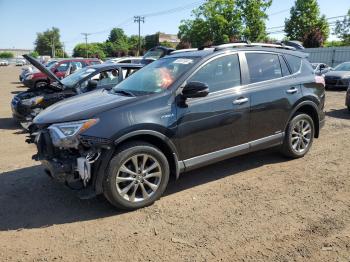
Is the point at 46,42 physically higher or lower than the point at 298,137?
higher

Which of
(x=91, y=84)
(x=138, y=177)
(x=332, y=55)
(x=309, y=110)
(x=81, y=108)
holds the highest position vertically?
(x=332, y=55)

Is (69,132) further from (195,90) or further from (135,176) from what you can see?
(195,90)

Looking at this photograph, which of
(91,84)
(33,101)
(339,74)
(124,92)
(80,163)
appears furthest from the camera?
(339,74)

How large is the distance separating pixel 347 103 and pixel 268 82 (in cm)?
570

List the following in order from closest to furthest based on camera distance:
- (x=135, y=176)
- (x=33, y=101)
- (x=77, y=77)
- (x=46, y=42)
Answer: (x=135, y=176) → (x=33, y=101) → (x=77, y=77) → (x=46, y=42)

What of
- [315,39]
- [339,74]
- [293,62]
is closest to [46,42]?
[315,39]

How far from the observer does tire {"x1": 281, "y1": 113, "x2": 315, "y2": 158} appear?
18.3ft

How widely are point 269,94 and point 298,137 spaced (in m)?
1.08

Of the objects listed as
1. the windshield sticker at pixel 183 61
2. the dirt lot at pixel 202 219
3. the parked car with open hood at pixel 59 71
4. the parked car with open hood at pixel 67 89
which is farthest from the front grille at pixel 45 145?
the parked car with open hood at pixel 59 71

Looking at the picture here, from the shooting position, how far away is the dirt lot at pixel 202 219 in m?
3.28

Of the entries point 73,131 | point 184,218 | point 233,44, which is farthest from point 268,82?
point 73,131

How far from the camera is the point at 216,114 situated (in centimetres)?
458

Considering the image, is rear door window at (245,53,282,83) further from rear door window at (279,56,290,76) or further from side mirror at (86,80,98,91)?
side mirror at (86,80,98,91)

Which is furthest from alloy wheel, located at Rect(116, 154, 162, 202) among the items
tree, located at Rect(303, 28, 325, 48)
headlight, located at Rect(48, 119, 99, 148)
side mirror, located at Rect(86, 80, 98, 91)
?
tree, located at Rect(303, 28, 325, 48)
